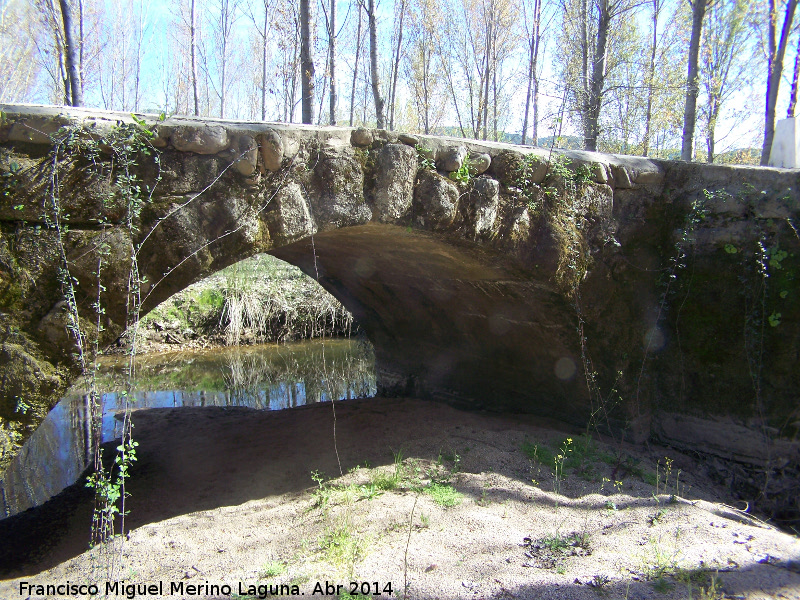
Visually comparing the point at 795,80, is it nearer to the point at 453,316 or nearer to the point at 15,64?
the point at 453,316

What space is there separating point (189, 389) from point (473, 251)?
574 centimetres

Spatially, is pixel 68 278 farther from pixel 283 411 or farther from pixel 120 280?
pixel 283 411

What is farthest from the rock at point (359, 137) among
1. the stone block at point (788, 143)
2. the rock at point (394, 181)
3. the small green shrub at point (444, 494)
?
the stone block at point (788, 143)

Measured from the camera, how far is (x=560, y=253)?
4.18 m

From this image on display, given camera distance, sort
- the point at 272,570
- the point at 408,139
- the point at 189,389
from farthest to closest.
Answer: the point at 189,389
the point at 408,139
the point at 272,570

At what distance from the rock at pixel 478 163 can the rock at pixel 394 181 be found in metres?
0.47

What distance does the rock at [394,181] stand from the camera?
3.55m

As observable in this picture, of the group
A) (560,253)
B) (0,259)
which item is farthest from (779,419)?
(0,259)

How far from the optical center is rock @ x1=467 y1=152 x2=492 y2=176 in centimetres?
391

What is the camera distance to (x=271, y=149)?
123 inches

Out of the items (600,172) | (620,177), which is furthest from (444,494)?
(620,177)

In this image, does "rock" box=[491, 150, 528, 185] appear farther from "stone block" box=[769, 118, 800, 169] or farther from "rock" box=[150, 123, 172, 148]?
"stone block" box=[769, 118, 800, 169]

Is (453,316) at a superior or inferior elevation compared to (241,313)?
superior

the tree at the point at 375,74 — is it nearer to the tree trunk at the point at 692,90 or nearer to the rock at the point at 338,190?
the tree trunk at the point at 692,90
